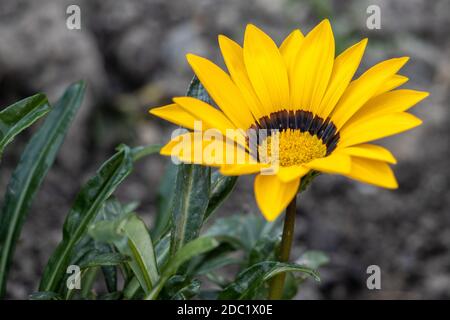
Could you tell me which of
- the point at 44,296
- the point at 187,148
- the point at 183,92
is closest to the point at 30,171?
the point at 44,296

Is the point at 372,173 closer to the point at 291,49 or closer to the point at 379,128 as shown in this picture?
the point at 379,128

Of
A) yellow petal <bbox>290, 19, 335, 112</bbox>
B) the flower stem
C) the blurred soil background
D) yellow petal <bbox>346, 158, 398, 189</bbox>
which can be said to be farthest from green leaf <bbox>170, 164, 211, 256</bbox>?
the blurred soil background

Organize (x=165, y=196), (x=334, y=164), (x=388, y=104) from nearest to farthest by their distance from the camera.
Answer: (x=334, y=164) < (x=388, y=104) < (x=165, y=196)

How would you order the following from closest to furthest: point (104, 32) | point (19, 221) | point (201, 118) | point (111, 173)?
1. point (201, 118)
2. point (111, 173)
3. point (19, 221)
4. point (104, 32)

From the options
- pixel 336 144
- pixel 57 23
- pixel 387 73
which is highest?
pixel 57 23

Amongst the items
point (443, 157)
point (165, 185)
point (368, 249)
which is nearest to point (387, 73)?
point (165, 185)

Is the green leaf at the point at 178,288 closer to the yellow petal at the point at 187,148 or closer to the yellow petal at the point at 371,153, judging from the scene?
the yellow petal at the point at 187,148

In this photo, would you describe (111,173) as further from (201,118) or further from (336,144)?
(336,144)
